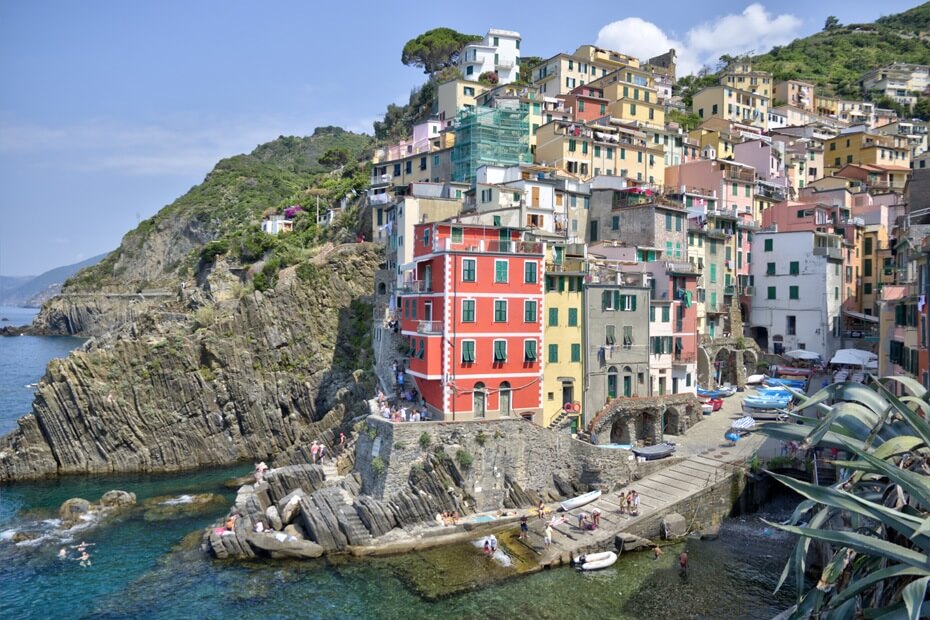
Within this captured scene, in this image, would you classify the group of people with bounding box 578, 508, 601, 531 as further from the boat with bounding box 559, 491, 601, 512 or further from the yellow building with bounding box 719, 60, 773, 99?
the yellow building with bounding box 719, 60, 773, 99

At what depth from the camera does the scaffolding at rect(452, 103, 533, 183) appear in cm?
6456

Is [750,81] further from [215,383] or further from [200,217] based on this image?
[200,217]

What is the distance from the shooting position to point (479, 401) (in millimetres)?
38625

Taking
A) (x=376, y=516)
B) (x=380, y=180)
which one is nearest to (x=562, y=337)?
(x=376, y=516)

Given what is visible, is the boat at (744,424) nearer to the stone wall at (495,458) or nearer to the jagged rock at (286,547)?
the stone wall at (495,458)

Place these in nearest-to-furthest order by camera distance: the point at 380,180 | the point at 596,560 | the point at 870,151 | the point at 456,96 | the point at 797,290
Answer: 1. the point at 596,560
2. the point at 797,290
3. the point at 380,180
4. the point at 456,96
5. the point at 870,151

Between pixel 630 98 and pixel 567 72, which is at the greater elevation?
pixel 567 72

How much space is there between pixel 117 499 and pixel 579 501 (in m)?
27.9

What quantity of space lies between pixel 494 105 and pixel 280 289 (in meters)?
31.6

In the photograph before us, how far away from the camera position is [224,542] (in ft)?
108

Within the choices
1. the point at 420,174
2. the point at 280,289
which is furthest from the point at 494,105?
the point at 280,289

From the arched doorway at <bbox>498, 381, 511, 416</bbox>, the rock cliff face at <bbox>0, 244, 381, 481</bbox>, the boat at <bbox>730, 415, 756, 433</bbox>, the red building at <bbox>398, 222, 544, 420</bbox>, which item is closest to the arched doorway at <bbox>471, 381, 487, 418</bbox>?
the red building at <bbox>398, 222, 544, 420</bbox>

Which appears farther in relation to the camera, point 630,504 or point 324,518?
point 630,504

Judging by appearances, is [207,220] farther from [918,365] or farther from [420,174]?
[918,365]
